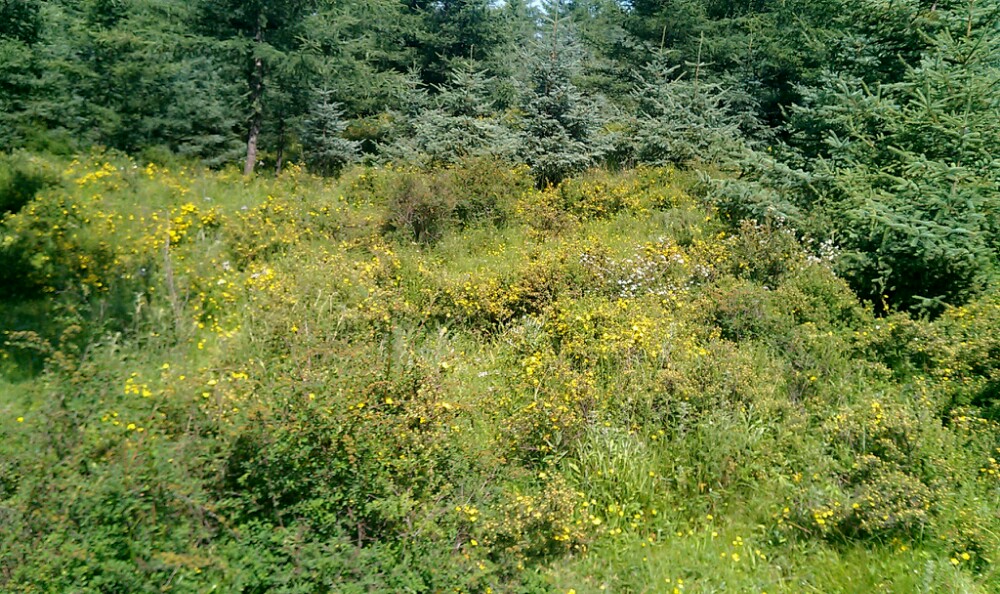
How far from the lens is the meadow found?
10.7 ft

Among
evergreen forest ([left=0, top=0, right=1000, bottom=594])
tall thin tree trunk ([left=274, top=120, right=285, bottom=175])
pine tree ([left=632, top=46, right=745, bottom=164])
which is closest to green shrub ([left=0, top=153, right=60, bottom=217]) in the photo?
evergreen forest ([left=0, top=0, right=1000, bottom=594])

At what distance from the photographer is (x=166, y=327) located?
5758 mm

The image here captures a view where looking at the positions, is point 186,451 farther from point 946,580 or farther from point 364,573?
point 946,580

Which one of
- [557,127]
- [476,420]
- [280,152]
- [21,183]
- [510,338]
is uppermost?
[557,127]

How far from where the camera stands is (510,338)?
619cm

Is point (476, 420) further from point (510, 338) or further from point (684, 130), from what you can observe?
point (684, 130)

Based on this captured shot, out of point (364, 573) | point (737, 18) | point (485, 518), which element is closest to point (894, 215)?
point (485, 518)

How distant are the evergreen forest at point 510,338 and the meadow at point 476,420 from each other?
3 centimetres

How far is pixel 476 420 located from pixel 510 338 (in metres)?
1.52

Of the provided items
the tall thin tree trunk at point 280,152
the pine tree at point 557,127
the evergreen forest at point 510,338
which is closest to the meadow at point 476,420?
the evergreen forest at point 510,338

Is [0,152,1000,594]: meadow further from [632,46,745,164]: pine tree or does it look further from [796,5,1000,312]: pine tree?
[632,46,745,164]: pine tree

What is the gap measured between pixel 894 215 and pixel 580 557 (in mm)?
5282

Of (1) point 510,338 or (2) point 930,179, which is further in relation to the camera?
(2) point 930,179

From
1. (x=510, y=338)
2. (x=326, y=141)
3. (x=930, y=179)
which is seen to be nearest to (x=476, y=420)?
(x=510, y=338)
